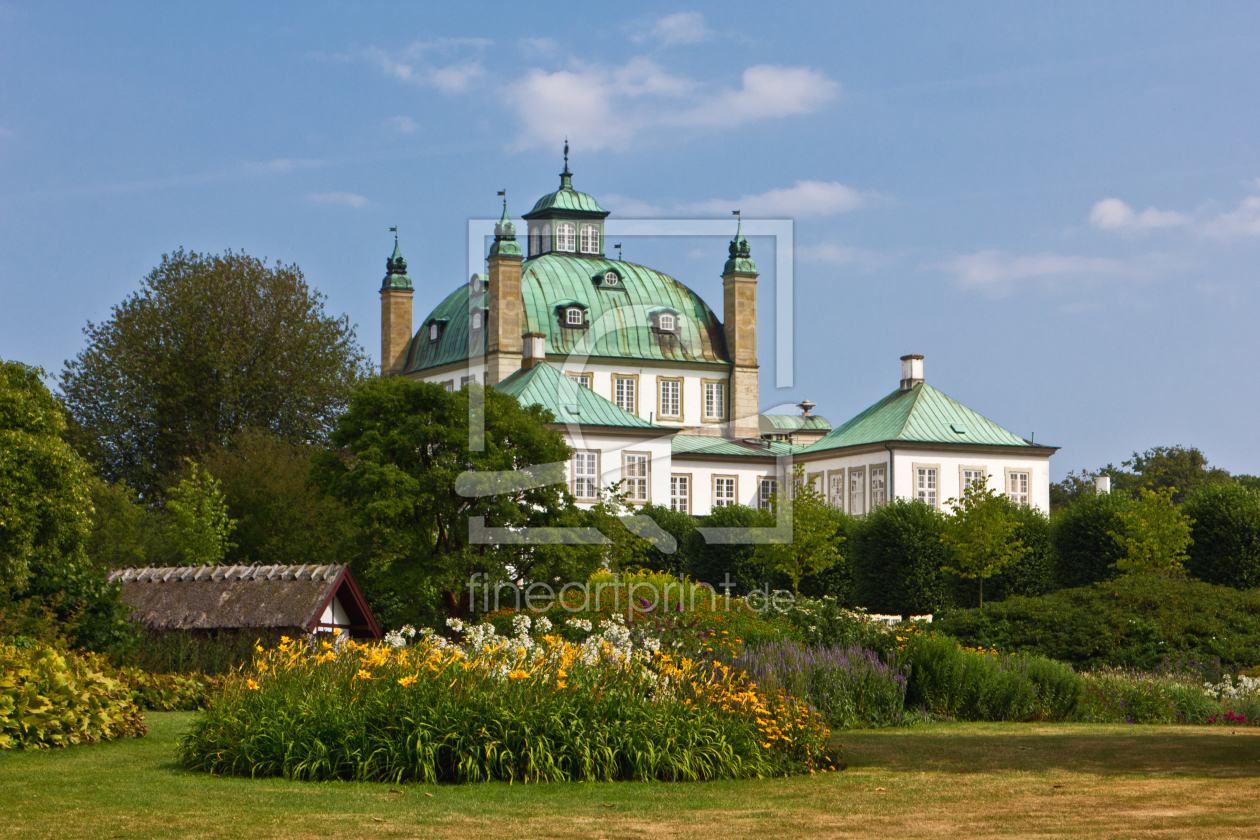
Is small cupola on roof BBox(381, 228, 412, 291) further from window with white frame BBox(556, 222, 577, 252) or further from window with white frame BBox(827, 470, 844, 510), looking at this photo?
window with white frame BBox(827, 470, 844, 510)

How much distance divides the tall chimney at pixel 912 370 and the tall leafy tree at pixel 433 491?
148 feet

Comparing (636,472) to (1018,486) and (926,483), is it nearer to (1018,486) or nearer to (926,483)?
(926,483)

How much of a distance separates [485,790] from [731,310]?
2962 inches

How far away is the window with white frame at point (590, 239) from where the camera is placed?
91.1m

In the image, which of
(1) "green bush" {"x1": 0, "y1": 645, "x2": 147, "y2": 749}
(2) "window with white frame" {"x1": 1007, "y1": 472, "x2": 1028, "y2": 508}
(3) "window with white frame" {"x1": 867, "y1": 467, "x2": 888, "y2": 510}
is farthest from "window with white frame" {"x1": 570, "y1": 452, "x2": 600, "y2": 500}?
(1) "green bush" {"x1": 0, "y1": 645, "x2": 147, "y2": 749}

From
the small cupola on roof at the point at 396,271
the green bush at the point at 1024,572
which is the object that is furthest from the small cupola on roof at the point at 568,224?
the green bush at the point at 1024,572

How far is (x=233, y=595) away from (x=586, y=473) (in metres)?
44.1

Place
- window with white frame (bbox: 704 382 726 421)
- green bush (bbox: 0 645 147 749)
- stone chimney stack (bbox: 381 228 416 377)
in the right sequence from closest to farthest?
green bush (bbox: 0 645 147 749)
window with white frame (bbox: 704 382 726 421)
stone chimney stack (bbox: 381 228 416 377)

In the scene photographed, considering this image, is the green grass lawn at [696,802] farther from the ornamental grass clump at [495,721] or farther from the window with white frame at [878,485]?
the window with white frame at [878,485]

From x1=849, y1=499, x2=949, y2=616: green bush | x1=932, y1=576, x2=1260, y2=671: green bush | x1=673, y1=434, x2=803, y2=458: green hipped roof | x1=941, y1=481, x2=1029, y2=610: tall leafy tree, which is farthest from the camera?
x1=673, y1=434, x2=803, y2=458: green hipped roof

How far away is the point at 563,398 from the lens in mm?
71250

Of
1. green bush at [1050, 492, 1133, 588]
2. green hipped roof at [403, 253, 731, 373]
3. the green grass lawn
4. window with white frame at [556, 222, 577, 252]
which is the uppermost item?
window with white frame at [556, 222, 577, 252]

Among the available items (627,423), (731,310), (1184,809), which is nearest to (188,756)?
(1184,809)

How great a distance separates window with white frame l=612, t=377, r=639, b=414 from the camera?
275 feet
